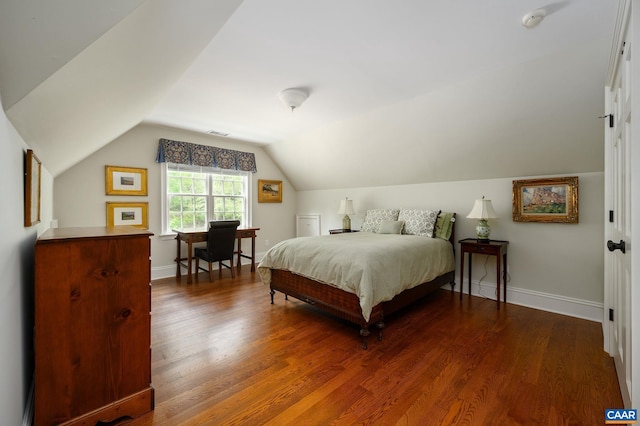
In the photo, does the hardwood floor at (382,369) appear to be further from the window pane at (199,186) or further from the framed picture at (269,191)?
the framed picture at (269,191)

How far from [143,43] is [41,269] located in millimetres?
1182

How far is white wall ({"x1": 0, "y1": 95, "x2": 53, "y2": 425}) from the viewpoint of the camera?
1050mm

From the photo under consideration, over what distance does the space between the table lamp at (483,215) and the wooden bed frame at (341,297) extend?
68cm

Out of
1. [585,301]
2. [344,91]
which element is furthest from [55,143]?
[585,301]

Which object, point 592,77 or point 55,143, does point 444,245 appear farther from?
point 55,143

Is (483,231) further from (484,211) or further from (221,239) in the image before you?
(221,239)

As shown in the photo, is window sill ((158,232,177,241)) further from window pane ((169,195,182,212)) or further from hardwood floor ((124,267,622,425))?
hardwood floor ((124,267,622,425))

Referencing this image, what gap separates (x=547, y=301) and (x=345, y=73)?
332cm

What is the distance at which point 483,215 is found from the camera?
3.21 metres

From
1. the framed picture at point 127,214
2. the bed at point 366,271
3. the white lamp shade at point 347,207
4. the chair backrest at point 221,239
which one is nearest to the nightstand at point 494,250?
the bed at point 366,271

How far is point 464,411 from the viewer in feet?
5.14

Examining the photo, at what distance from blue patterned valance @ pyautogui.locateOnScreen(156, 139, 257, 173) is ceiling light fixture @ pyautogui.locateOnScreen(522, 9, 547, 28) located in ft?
14.7

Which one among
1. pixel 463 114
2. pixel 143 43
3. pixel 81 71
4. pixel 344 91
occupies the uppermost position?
pixel 344 91

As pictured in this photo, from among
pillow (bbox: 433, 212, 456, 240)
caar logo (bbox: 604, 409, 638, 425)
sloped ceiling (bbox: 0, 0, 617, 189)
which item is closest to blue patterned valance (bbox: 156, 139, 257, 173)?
sloped ceiling (bbox: 0, 0, 617, 189)
